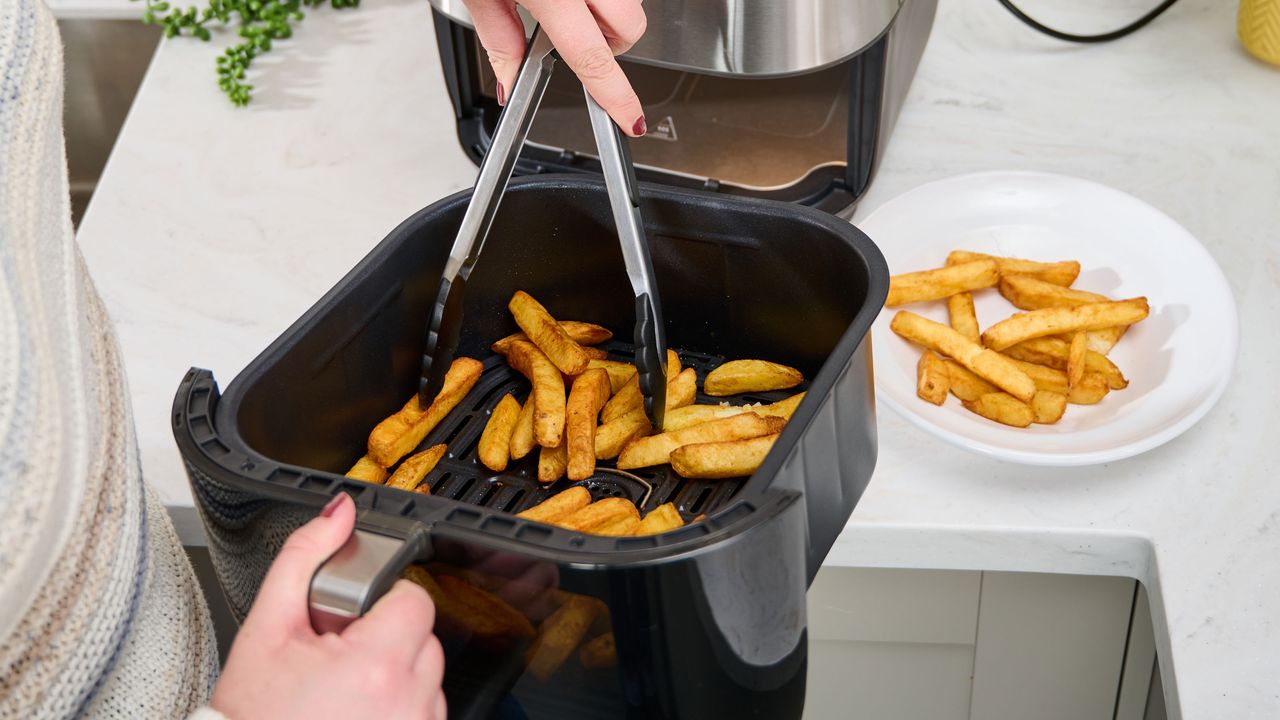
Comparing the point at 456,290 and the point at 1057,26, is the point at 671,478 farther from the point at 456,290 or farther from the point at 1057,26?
the point at 1057,26

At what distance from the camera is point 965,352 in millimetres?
935

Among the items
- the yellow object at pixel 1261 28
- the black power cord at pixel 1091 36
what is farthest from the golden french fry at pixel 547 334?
the yellow object at pixel 1261 28

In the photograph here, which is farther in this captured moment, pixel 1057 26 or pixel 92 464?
pixel 1057 26

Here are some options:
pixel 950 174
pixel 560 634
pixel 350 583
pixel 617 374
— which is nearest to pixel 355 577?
pixel 350 583

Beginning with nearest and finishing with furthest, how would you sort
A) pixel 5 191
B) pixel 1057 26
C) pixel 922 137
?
pixel 5 191 → pixel 922 137 → pixel 1057 26

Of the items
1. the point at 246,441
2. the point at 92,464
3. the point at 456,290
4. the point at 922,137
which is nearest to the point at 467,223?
the point at 456,290

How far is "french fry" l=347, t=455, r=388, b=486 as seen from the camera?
78cm

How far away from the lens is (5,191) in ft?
1.61

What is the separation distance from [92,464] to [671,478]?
14.8 inches

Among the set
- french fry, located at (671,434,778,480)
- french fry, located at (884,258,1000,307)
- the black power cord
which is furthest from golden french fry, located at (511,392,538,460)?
the black power cord

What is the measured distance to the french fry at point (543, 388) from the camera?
2.60 ft

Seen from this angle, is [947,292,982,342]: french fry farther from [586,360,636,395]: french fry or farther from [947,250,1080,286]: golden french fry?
[586,360,636,395]: french fry

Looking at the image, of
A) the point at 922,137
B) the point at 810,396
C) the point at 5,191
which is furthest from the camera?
the point at 922,137


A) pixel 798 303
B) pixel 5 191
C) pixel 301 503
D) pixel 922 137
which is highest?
pixel 5 191
